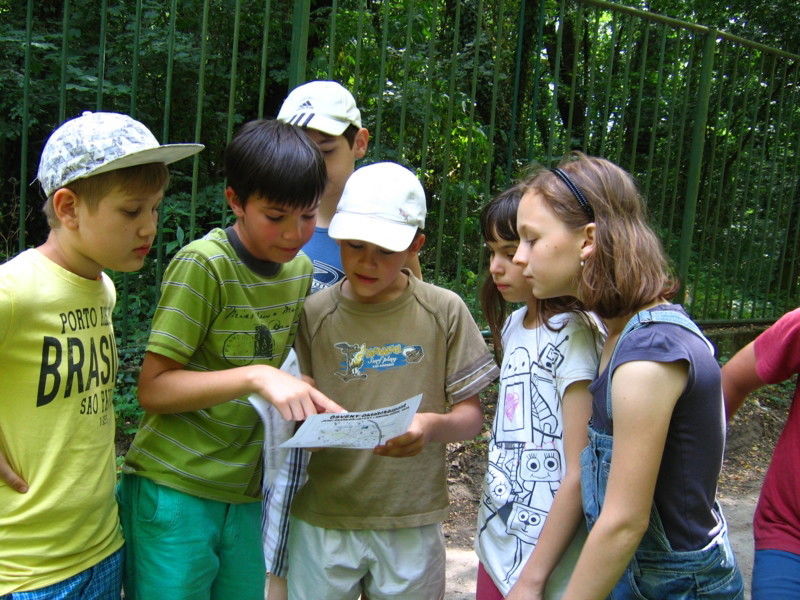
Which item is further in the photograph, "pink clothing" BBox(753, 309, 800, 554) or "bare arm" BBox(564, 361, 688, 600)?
"pink clothing" BBox(753, 309, 800, 554)

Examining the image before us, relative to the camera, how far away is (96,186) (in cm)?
169

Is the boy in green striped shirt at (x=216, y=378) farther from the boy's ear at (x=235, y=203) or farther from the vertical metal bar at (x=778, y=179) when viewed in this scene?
the vertical metal bar at (x=778, y=179)

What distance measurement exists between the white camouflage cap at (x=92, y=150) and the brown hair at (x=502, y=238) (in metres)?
0.88

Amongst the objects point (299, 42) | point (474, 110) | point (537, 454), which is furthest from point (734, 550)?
point (299, 42)

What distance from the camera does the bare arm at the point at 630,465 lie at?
56.2 inches

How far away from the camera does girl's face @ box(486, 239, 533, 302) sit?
206 centimetres

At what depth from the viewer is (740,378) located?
2035mm

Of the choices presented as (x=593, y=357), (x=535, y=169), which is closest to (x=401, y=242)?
(x=535, y=169)

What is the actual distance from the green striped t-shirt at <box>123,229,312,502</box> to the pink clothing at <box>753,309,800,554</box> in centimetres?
125

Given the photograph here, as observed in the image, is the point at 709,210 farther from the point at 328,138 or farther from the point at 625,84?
the point at 328,138

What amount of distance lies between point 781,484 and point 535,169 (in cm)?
103

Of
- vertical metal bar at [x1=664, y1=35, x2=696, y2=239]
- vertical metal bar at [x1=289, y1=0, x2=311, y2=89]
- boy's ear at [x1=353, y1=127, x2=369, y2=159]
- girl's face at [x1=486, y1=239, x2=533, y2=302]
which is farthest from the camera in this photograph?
vertical metal bar at [x1=664, y1=35, x2=696, y2=239]

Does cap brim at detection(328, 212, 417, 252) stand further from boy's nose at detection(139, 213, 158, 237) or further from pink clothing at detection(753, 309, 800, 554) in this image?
pink clothing at detection(753, 309, 800, 554)

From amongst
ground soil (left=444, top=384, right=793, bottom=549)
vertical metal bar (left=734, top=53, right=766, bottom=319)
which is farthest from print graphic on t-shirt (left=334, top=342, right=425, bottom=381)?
vertical metal bar (left=734, top=53, right=766, bottom=319)
